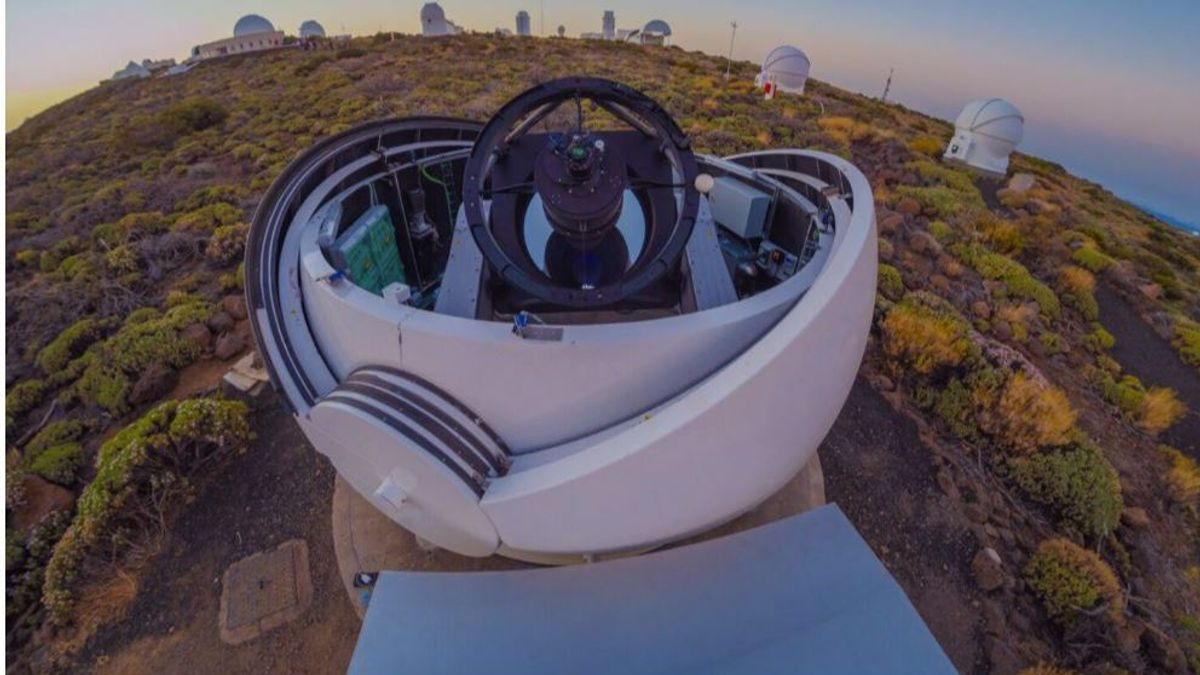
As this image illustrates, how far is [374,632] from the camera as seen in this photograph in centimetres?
477

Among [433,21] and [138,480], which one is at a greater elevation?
[433,21]

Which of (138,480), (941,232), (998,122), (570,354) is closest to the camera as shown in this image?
(570,354)

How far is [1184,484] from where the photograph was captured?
948cm

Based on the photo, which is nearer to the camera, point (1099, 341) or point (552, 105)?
point (552, 105)

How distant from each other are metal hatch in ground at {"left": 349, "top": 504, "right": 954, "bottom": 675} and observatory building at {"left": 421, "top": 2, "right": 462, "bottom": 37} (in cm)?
5949

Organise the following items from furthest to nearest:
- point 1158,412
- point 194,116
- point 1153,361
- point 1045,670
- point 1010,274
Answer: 1. point 194,116
2. point 1010,274
3. point 1153,361
4. point 1158,412
5. point 1045,670

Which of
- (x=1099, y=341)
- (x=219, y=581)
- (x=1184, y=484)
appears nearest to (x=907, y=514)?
(x=1184, y=484)

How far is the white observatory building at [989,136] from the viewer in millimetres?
23594

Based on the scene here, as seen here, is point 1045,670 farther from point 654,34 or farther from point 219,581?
point 654,34

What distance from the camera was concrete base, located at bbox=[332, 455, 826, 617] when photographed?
6855 millimetres

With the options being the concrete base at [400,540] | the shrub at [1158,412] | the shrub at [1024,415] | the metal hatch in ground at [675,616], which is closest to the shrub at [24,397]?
the concrete base at [400,540]

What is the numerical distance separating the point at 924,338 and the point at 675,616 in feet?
29.3

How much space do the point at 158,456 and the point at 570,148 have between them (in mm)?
8461

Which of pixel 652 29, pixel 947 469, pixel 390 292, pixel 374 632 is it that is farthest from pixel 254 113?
pixel 652 29
